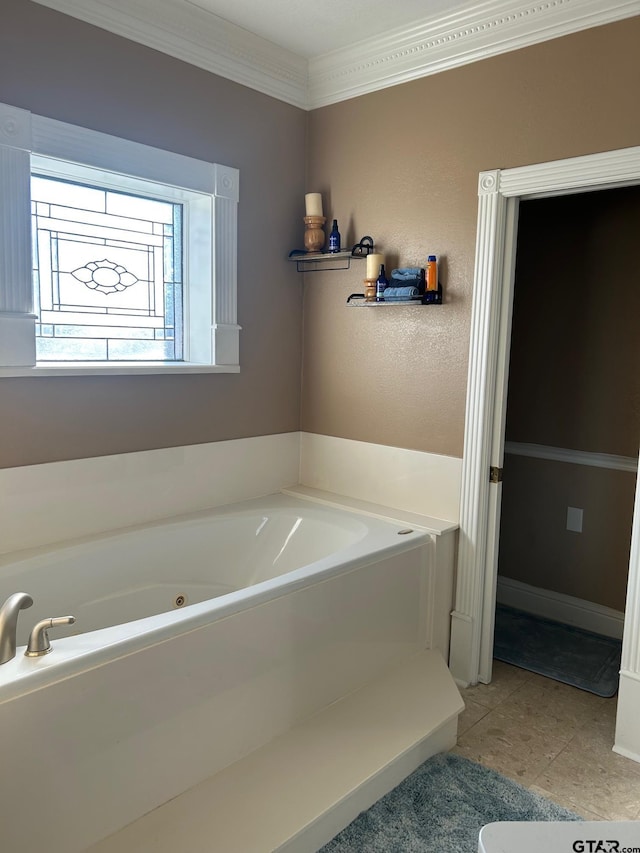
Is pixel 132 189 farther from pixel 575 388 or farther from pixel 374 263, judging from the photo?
pixel 575 388

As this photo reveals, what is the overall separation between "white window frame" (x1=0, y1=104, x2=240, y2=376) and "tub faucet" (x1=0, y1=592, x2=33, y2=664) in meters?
0.94

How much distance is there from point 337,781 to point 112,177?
2188mm

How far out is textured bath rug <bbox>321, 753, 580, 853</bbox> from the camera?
1.79m

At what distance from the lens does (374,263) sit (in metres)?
2.79

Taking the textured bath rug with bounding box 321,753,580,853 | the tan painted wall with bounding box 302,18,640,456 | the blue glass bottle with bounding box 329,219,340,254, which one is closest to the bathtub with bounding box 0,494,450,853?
the textured bath rug with bounding box 321,753,580,853

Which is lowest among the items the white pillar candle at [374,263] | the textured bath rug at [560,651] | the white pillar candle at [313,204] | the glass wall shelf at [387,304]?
the textured bath rug at [560,651]

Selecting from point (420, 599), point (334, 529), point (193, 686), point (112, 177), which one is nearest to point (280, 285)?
point (112, 177)

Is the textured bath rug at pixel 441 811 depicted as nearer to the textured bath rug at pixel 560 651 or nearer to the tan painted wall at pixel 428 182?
the textured bath rug at pixel 560 651

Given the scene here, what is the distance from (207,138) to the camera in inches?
106

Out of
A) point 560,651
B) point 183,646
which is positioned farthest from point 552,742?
point 183,646

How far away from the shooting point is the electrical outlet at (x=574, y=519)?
Answer: 324 cm

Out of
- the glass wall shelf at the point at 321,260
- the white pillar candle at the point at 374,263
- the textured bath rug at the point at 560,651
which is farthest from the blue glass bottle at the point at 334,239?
the textured bath rug at the point at 560,651

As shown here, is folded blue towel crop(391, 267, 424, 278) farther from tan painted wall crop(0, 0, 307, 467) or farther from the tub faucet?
the tub faucet

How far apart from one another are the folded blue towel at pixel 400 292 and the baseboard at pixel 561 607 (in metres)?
1.73
